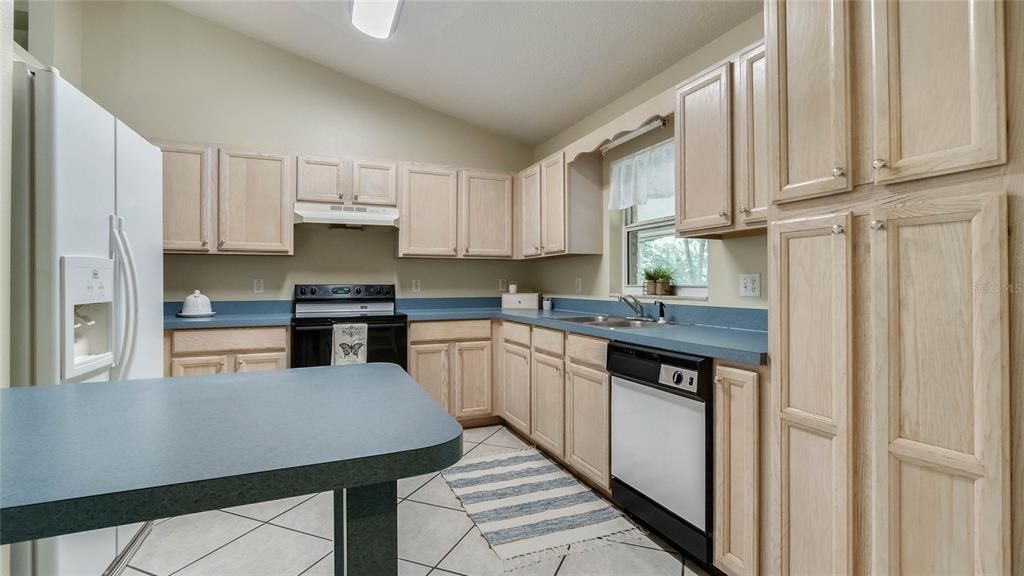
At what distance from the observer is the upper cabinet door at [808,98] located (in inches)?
52.2

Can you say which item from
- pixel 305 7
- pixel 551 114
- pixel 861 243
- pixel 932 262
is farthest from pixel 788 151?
pixel 305 7

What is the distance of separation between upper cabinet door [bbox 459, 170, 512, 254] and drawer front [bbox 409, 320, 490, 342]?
2.23 ft

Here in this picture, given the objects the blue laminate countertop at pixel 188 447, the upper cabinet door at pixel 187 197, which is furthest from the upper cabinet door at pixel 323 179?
the blue laminate countertop at pixel 188 447

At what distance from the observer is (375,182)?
3.73 m

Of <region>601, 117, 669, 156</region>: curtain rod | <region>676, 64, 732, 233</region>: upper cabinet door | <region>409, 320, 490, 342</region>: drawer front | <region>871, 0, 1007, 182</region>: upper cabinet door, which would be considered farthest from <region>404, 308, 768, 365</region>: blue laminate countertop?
<region>601, 117, 669, 156</region>: curtain rod

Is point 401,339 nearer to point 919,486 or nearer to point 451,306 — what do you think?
point 451,306

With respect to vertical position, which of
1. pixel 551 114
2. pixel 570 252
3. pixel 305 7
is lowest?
pixel 570 252

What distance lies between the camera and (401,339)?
344cm

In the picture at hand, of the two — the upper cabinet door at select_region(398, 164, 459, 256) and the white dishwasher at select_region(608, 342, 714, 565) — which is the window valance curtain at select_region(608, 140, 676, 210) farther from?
the upper cabinet door at select_region(398, 164, 459, 256)

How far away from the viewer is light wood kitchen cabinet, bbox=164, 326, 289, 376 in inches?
113

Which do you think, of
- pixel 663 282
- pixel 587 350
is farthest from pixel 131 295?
pixel 663 282

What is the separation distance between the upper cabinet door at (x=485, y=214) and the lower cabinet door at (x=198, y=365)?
6.44ft

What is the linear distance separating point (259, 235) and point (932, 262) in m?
3.74

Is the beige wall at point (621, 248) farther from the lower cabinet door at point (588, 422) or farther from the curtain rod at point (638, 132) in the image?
the lower cabinet door at point (588, 422)
